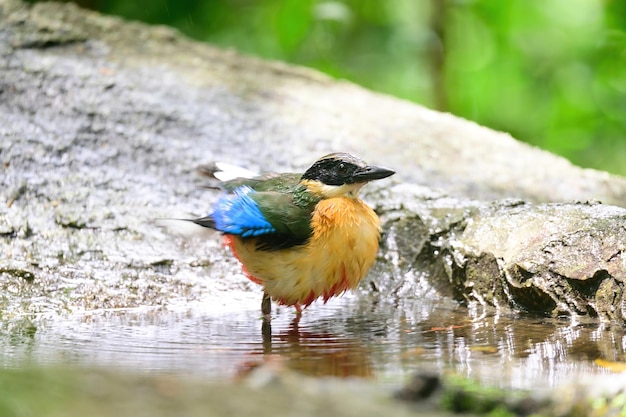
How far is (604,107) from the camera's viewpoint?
9.93 m

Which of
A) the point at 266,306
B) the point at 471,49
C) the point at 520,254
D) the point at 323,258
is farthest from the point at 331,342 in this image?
the point at 471,49

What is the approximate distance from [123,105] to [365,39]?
3.77 metres

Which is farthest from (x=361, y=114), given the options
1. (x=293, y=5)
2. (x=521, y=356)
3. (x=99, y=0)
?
(x=99, y=0)

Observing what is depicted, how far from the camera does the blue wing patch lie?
429cm

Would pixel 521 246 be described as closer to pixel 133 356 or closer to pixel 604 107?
pixel 133 356

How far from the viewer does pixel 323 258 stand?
4285mm

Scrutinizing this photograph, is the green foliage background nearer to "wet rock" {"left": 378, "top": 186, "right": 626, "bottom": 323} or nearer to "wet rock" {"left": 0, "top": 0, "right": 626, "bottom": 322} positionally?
"wet rock" {"left": 0, "top": 0, "right": 626, "bottom": 322}

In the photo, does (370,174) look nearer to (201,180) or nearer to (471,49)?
(201,180)

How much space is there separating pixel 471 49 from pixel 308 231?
7.05 meters

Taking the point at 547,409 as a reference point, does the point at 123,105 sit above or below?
above

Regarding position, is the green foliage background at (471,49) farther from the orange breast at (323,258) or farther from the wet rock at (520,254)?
the orange breast at (323,258)

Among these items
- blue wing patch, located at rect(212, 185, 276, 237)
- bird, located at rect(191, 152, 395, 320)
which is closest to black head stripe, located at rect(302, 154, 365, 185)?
bird, located at rect(191, 152, 395, 320)

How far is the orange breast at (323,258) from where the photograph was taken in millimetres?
4297

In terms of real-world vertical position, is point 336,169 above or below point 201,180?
below
